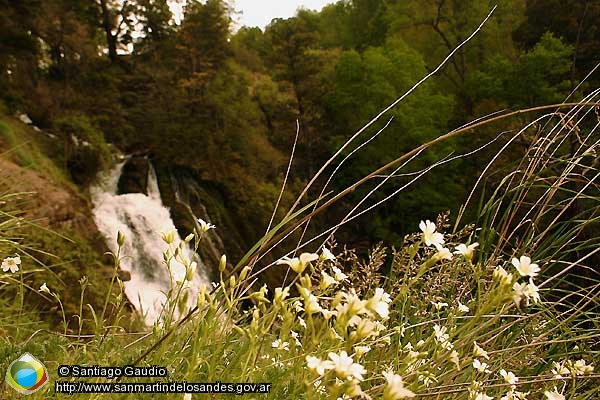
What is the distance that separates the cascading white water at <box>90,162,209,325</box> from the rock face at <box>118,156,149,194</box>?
15cm

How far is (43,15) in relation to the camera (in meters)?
11.2

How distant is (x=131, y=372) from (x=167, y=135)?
1300 centimetres

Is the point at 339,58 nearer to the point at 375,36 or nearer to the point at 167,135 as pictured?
the point at 375,36

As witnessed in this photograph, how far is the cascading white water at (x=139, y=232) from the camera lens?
8.77 metres

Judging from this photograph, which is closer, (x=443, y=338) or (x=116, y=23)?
(x=443, y=338)

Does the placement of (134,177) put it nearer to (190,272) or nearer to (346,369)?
(190,272)

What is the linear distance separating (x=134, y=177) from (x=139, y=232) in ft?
7.89

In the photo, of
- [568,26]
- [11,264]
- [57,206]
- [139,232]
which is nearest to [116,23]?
[139,232]

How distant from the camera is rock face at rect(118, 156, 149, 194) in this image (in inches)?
446

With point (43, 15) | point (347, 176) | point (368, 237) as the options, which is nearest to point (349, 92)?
point (347, 176)

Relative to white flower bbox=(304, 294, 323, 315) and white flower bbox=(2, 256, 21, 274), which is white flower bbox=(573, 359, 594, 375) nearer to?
white flower bbox=(304, 294, 323, 315)

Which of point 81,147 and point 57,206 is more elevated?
point 81,147

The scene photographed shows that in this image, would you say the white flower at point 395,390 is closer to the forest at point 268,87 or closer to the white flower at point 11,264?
the white flower at point 11,264

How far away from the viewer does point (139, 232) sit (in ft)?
31.9
